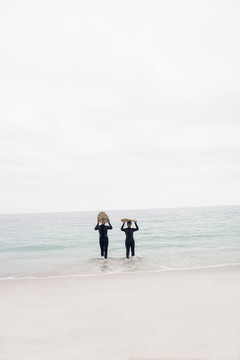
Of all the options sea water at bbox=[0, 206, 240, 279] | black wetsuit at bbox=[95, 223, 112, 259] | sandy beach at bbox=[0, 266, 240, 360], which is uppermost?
black wetsuit at bbox=[95, 223, 112, 259]

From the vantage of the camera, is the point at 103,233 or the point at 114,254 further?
the point at 114,254

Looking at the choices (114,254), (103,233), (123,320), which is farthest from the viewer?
(114,254)

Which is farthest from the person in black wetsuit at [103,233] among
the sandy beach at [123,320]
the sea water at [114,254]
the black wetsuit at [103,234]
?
the sandy beach at [123,320]

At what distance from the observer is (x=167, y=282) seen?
8.18 metres

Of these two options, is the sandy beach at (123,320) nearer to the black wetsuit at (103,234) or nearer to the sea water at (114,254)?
the sea water at (114,254)

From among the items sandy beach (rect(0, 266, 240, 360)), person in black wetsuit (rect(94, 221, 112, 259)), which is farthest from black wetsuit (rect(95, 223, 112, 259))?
sandy beach (rect(0, 266, 240, 360))

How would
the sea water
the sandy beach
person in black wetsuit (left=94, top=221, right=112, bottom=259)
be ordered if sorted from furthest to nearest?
1. person in black wetsuit (left=94, top=221, right=112, bottom=259)
2. the sea water
3. the sandy beach

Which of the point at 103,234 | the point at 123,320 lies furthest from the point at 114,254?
the point at 123,320

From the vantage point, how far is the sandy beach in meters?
4.04

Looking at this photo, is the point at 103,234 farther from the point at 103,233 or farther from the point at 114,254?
the point at 114,254

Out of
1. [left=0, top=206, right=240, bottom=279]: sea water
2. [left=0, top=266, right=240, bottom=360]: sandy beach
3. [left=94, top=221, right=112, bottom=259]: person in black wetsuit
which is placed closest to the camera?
[left=0, top=266, right=240, bottom=360]: sandy beach

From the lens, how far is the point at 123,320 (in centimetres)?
521

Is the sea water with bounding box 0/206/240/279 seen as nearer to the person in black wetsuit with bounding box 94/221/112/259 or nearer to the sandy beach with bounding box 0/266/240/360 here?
the person in black wetsuit with bounding box 94/221/112/259

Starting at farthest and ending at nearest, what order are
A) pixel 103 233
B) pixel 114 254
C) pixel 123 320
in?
pixel 114 254
pixel 103 233
pixel 123 320
